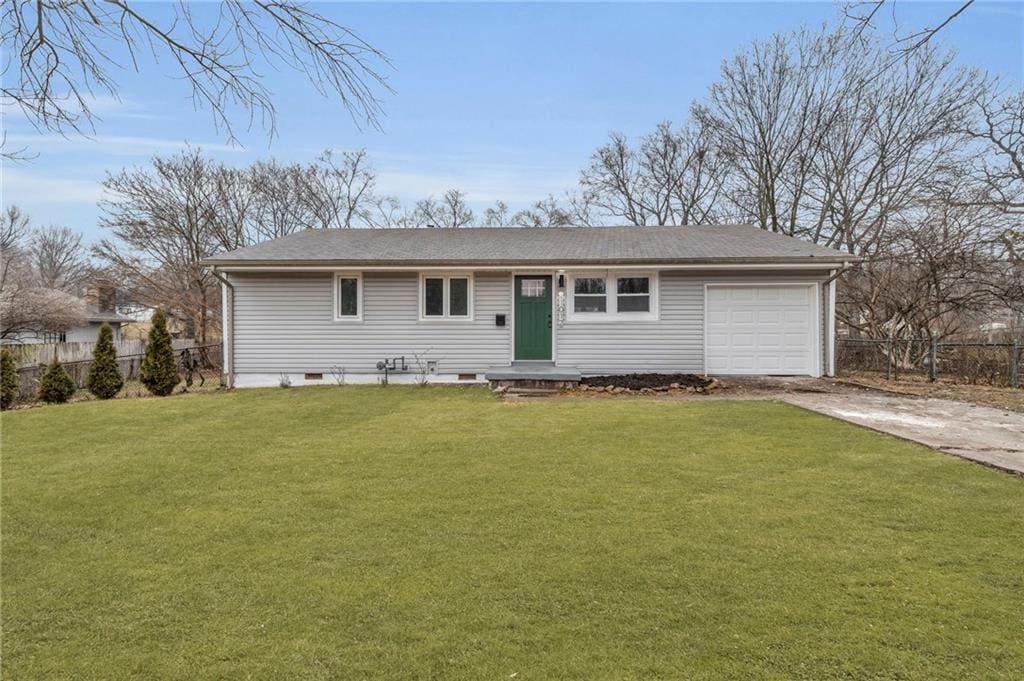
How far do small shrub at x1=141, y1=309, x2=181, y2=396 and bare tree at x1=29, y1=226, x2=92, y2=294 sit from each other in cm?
2863

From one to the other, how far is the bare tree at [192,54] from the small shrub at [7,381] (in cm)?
1026

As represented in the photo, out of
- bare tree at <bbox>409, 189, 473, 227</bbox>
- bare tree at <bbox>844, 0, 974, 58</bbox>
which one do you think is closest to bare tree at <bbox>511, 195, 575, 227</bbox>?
bare tree at <bbox>409, 189, 473, 227</bbox>

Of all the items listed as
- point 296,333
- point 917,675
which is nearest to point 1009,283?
point 917,675

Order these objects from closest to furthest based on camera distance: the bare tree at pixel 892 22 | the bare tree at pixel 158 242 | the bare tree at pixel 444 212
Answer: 1. the bare tree at pixel 892 22
2. the bare tree at pixel 158 242
3. the bare tree at pixel 444 212

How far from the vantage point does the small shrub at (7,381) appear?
33.3 feet

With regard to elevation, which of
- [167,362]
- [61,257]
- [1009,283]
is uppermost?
[61,257]

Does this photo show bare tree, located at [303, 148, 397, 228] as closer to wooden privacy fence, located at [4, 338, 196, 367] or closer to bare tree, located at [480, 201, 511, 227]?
bare tree, located at [480, 201, 511, 227]

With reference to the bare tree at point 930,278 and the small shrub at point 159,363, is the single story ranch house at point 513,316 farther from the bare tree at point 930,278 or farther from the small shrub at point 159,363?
the bare tree at point 930,278

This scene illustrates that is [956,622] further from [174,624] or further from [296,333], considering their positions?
[296,333]

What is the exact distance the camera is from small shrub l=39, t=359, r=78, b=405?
10586 mm

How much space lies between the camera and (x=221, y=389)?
38.5 ft

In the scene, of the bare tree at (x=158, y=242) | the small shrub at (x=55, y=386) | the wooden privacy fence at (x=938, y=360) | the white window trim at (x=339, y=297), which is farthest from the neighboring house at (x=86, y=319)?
the wooden privacy fence at (x=938, y=360)

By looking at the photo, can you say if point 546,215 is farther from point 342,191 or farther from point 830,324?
point 830,324

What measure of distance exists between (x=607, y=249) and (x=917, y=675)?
10.7 metres
